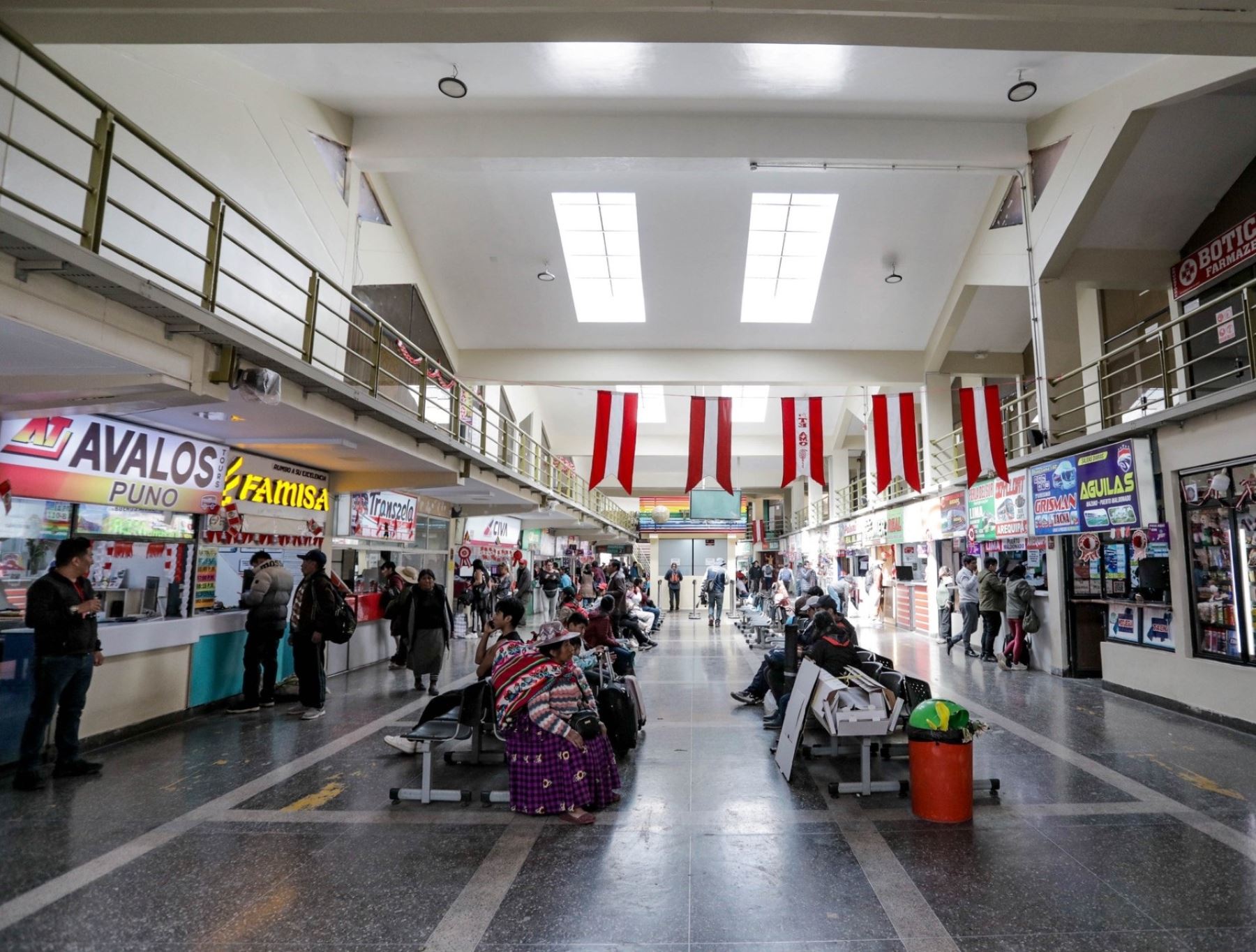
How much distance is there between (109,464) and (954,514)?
13623mm

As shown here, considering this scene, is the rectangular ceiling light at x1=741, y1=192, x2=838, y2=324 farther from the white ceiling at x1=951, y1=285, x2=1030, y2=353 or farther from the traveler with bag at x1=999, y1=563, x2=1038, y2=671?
the traveler with bag at x1=999, y1=563, x2=1038, y2=671

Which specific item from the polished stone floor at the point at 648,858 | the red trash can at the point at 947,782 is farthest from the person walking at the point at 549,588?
the red trash can at the point at 947,782

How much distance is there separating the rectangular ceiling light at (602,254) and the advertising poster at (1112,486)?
8.65 metres

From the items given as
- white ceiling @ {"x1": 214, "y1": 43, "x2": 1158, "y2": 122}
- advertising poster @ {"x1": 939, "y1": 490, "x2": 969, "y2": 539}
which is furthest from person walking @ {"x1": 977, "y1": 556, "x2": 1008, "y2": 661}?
white ceiling @ {"x1": 214, "y1": 43, "x2": 1158, "y2": 122}

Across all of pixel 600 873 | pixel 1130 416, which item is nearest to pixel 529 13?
pixel 600 873

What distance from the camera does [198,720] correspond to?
692 cm

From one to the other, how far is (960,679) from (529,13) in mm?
9535

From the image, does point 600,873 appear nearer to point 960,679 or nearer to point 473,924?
point 473,924

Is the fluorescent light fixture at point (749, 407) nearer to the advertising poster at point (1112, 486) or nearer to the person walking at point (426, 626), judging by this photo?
the advertising poster at point (1112, 486)

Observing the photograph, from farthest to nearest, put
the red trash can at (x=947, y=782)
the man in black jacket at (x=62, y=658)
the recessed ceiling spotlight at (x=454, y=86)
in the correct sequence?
the recessed ceiling spotlight at (x=454, y=86) < the man in black jacket at (x=62, y=658) < the red trash can at (x=947, y=782)

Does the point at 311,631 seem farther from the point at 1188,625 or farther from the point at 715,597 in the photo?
the point at 715,597

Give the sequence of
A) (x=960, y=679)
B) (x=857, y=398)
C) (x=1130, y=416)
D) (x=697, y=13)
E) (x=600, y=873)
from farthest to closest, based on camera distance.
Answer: (x=857, y=398) < (x=1130, y=416) < (x=960, y=679) < (x=697, y=13) < (x=600, y=873)

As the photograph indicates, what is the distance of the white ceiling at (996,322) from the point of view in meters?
12.7

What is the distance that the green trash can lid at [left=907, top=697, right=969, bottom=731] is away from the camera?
4.24 metres
